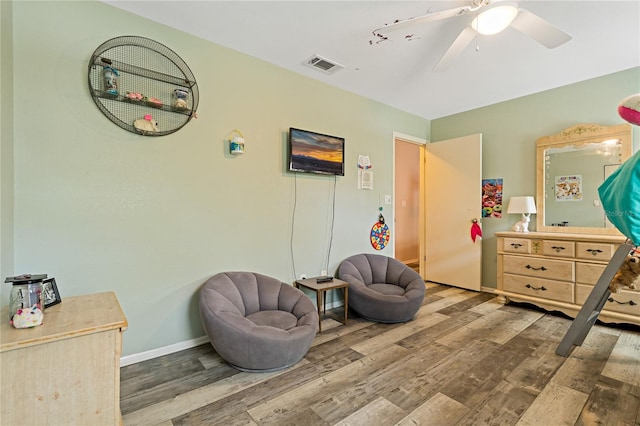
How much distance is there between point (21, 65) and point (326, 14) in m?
2.12

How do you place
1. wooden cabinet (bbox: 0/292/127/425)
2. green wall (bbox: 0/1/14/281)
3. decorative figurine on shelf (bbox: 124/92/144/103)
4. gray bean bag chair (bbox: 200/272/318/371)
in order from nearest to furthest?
wooden cabinet (bbox: 0/292/127/425), green wall (bbox: 0/1/14/281), gray bean bag chair (bbox: 200/272/318/371), decorative figurine on shelf (bbox: 124/92/144/103)

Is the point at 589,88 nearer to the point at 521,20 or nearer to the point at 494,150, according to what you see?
the point at 494,150

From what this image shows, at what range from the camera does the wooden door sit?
4191 millimetres

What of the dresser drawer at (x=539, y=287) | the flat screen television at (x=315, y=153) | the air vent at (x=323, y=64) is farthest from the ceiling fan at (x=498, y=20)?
the dresser drawer at (x=539, y=287)

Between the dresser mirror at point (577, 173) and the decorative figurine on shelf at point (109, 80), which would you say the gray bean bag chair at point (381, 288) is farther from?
the decorative figurine on shelf at point (109, 80)

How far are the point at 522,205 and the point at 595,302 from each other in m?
1.70

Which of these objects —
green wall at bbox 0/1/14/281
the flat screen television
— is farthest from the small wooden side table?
green wall at bbox 0/1/14/281

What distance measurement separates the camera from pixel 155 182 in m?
2.36

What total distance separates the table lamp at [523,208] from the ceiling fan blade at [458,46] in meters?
2.19

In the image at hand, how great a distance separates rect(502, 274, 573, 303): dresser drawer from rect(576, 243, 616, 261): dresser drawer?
36cm

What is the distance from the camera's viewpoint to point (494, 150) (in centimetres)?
421

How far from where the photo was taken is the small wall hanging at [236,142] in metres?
2.67

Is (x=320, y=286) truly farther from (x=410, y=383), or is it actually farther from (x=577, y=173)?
(x=577, y=173)

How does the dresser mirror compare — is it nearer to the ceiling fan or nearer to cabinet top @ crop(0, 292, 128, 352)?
the ceiling fan
